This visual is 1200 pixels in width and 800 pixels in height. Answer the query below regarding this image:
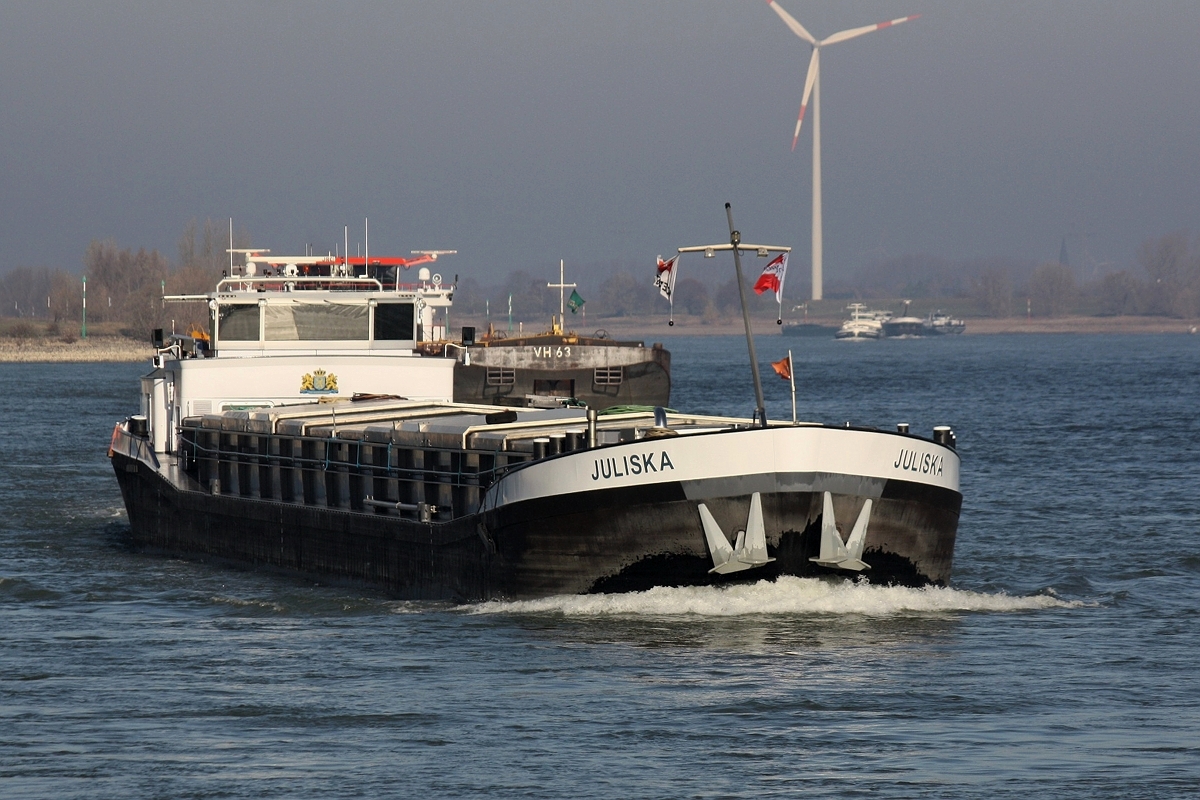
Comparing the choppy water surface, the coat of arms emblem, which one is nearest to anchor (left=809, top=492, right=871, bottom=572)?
the choppy water surface

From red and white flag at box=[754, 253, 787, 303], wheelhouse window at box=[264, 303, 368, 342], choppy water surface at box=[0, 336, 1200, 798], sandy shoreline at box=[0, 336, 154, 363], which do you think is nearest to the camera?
choppy water surface at box=[0, 336, 1200, 798]

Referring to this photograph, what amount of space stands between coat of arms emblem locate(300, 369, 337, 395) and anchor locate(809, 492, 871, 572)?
14.8m

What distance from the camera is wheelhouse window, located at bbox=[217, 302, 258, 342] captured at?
1356 inches

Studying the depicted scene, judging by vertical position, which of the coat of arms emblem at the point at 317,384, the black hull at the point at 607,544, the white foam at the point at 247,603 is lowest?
the white foam at the point at 247,603

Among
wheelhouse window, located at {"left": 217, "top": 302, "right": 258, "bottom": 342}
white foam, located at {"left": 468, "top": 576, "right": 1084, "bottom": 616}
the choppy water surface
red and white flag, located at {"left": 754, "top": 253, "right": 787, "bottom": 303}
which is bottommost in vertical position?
the choppy water surface

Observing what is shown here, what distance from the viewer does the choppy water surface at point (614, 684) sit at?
15555 mm

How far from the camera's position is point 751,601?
21.4 meters

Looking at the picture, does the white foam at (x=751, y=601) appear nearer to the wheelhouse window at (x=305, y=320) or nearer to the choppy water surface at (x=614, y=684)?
the choppy water surface at (x=614, y=684)

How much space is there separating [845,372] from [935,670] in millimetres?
114139

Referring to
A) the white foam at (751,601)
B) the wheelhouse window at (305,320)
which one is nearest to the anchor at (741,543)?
the white foam at (751,601)

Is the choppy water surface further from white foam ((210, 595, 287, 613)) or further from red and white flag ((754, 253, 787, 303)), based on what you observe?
red and white flag ((754, 253, 787, 303))

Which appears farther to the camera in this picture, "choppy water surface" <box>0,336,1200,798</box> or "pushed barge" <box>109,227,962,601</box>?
"pushed barge" <box>109,227,962,601</box>

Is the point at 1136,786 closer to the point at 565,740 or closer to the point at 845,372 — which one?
the point at 565,740

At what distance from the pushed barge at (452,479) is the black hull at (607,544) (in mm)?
25
